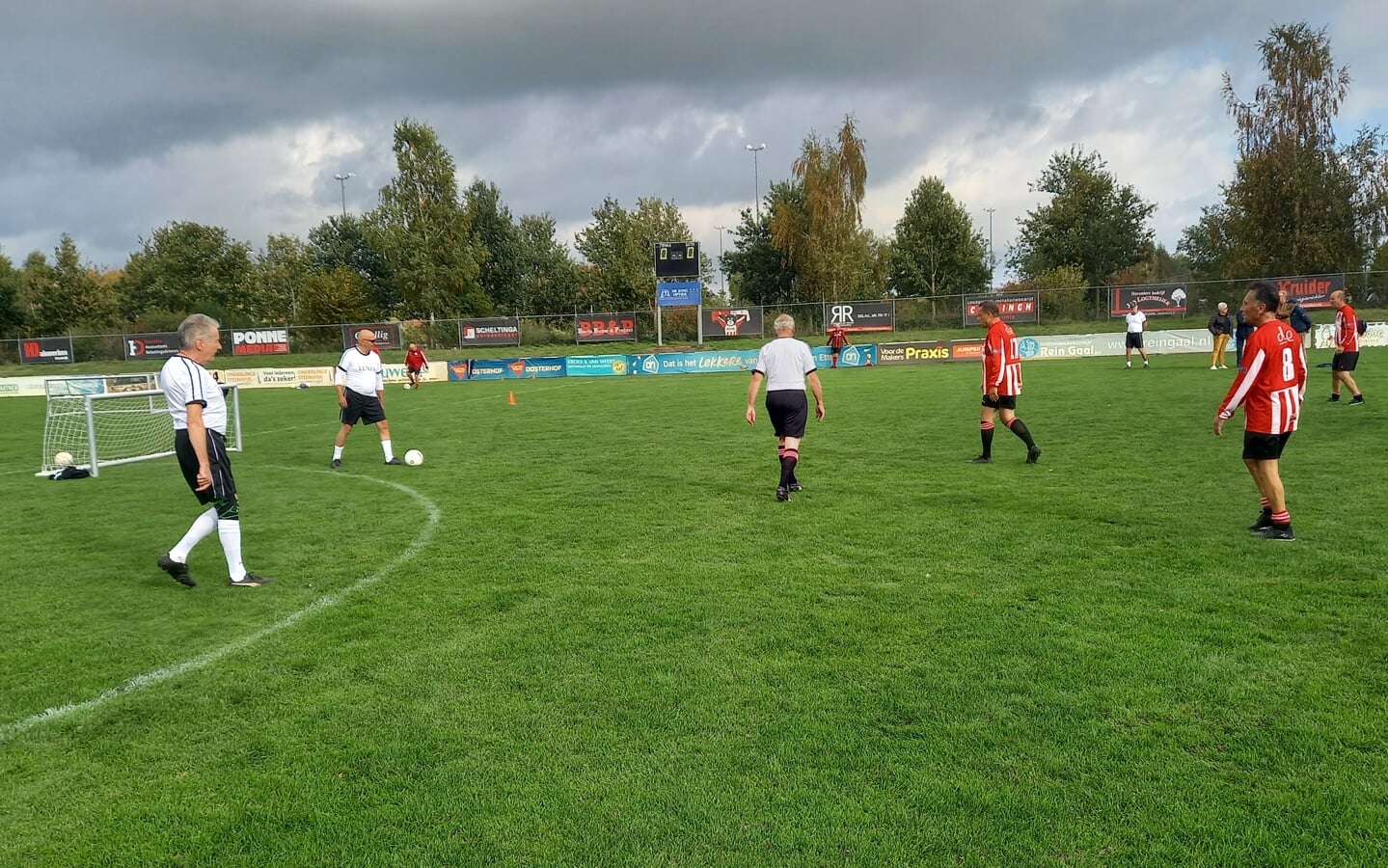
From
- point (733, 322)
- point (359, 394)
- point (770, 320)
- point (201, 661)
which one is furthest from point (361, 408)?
point (770, 320)

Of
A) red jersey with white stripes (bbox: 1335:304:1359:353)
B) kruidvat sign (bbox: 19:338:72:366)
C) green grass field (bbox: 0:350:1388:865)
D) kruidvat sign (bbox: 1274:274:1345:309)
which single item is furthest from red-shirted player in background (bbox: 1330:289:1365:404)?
kruidvat sign (bbox: 19:338:72:366)

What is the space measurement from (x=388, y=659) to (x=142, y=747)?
3.84 feet

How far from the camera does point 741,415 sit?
16344mm

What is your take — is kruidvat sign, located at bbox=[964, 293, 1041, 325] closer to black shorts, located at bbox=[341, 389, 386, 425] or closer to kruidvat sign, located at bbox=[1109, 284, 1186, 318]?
kruidvat sign, located at bbox=[1109, 284, 1186, 318]

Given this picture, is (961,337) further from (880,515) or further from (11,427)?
(11,427)

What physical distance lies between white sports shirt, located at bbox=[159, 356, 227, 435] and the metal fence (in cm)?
3162

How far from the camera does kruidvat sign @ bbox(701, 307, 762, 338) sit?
39156mm

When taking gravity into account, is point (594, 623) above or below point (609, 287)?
below

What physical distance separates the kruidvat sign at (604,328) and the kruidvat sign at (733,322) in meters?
3.99

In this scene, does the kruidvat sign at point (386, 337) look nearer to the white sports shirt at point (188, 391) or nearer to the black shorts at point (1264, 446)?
the white sports shirt at point (188, 391)

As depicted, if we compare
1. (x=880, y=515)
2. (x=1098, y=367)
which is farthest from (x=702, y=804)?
(x=1098, y=367)

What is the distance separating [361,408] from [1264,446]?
10793 millimetres

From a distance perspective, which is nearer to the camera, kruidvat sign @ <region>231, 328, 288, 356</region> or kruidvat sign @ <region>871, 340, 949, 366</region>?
kruidvat sign @ <region>871, 340, 949, 366</region>

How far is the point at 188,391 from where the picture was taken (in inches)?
211
